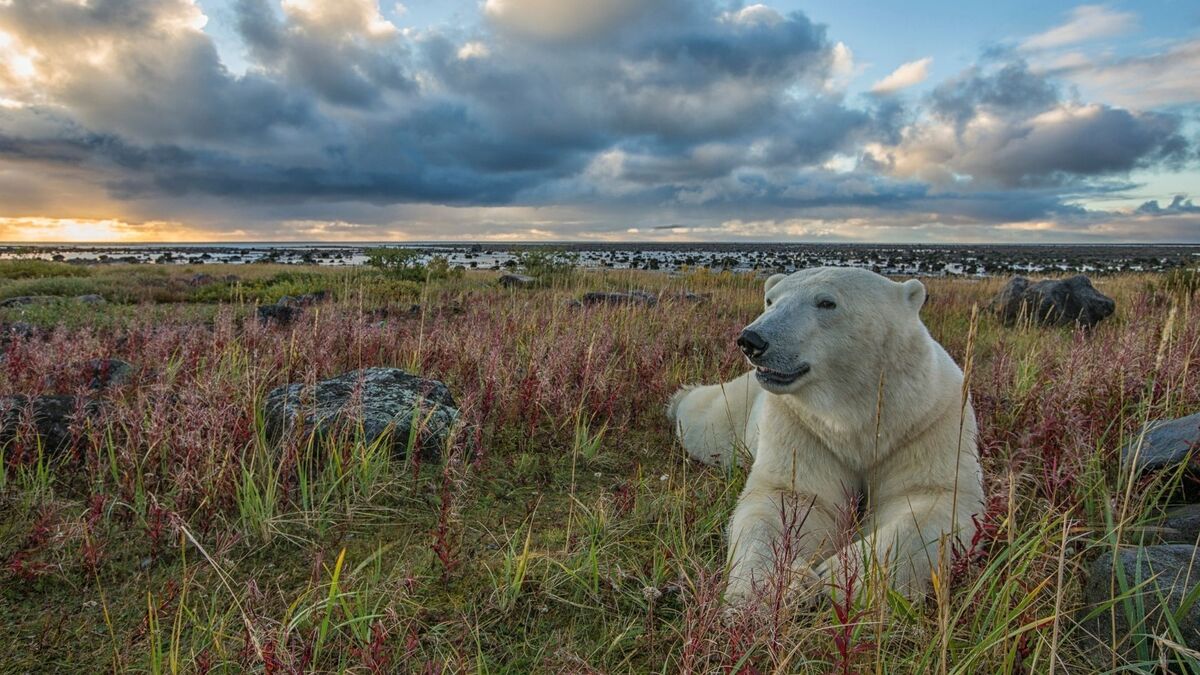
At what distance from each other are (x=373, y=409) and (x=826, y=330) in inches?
107

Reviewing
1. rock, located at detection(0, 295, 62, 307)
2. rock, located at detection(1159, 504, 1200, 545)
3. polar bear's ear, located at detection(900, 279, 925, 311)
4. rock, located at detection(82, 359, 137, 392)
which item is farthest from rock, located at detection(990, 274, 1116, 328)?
rock, located at detection(0, 295, 62, 307)

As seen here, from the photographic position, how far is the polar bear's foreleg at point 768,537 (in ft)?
7.16

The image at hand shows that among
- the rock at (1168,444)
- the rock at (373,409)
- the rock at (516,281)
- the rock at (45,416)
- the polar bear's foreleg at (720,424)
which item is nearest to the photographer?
the rock at (1168,444)

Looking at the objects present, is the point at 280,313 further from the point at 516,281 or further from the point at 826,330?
the point at 826,330

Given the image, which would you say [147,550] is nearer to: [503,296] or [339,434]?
[339,434]

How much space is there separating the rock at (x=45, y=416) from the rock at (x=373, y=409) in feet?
3.25

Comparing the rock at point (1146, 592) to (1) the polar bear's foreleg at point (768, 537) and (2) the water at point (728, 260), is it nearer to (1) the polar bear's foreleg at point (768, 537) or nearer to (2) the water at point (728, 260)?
(1) the polar bear's foreleg at point (768, 537)

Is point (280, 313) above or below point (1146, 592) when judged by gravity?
above

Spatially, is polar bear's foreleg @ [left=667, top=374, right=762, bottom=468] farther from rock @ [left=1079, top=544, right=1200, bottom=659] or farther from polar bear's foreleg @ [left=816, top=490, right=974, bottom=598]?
rock @ [left=1079, top=544, right=1200, bottom=659]

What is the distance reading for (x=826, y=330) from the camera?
2.66 meters

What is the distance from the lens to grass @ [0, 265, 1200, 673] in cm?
182

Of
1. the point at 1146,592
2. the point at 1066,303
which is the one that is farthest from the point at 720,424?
the point at 1066,303

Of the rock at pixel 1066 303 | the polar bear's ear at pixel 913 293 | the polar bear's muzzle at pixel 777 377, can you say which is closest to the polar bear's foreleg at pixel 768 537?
the polar bear's muzzle at pixel 777 377

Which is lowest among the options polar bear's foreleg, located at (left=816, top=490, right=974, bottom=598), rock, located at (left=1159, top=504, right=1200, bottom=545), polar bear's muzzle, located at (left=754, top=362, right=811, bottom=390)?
rock, located at (left=1159, top=504, right=1200, bottom=545)
